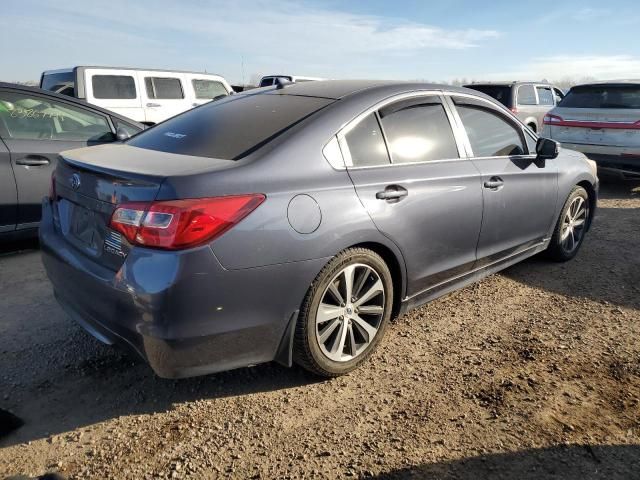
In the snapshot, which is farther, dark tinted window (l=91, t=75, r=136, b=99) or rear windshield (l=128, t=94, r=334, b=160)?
dark tinted window (l=91, t=75, r=136, b=99)

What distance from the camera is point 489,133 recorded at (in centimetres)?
371

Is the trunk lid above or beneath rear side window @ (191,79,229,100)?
beneath

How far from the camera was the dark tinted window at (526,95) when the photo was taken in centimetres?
1181

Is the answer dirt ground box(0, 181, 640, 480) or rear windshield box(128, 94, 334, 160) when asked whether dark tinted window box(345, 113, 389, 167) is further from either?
dirt ground box(0, 181, 640, 480)

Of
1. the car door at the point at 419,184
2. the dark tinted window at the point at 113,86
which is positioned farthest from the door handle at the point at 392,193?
the dark tinted window at the point at 113,86

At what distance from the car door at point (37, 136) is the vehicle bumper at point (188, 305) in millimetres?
2315

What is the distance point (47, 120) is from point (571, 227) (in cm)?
503

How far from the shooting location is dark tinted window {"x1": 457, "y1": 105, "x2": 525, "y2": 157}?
138 inches

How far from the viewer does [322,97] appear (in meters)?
3.02

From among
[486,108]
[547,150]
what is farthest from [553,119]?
[486,108]

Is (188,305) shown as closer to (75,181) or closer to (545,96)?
(75,181)

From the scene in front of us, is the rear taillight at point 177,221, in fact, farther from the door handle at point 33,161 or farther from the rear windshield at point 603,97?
the rear windshield at point 603,97

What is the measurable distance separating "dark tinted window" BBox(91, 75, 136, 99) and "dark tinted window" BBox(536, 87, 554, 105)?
32.3 feet

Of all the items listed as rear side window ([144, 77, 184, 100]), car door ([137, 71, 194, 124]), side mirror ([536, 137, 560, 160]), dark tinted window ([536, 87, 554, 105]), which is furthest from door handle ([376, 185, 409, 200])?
dark tinted window ([536, 87, 554, 105])
